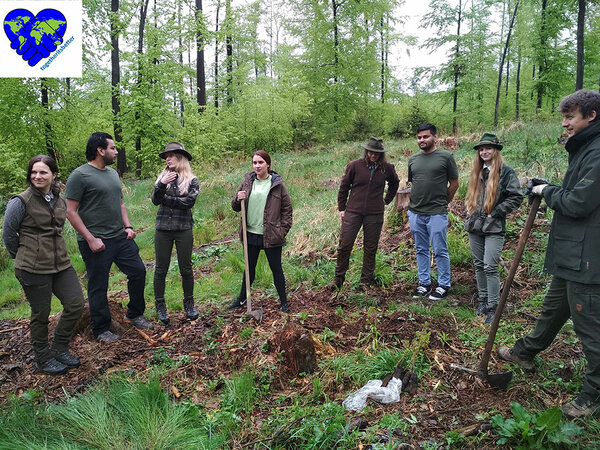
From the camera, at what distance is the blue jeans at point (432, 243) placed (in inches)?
197

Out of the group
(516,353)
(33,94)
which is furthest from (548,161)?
(33,94)

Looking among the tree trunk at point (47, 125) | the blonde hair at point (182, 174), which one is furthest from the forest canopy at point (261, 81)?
the blonde hair at point (182, 174)

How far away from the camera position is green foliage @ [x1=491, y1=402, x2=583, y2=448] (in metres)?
2.36

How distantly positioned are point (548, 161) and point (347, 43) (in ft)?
43.8

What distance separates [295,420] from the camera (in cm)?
282

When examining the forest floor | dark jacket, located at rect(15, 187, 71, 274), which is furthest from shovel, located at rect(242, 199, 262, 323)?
dark jacket, located at rect(15, 187, 71, 274)

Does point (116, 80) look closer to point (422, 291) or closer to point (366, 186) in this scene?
point (366, 186)

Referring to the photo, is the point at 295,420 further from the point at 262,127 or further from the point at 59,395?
the point at 262,127

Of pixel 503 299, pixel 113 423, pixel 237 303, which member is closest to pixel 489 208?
pixel 503 299

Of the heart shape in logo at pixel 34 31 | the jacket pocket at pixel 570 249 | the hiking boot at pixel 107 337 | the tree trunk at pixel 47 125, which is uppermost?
the heart shape in logo at pixel 34 31

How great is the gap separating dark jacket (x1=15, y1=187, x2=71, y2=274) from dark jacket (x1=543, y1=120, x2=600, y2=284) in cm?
439

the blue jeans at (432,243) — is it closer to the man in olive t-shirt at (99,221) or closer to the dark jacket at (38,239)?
the man in olive t-shirt at (99,221)

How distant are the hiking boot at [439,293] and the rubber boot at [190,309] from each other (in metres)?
3.14

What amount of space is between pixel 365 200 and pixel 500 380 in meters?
2.84
